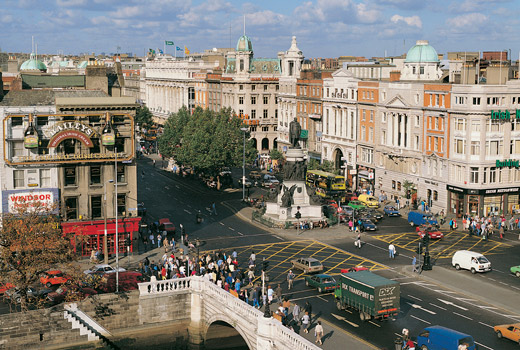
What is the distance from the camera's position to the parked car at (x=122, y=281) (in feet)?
205

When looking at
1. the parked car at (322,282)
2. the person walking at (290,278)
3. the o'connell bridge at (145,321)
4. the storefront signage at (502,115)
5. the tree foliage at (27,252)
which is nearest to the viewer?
the o'connell bridge at (145,321)

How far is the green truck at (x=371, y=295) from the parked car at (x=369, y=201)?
45.6m

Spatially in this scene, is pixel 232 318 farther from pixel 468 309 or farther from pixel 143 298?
pixel 468 309

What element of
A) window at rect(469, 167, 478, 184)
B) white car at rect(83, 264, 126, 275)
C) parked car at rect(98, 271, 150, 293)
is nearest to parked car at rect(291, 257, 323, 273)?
parked car at rect(98, 271, 150, 293)

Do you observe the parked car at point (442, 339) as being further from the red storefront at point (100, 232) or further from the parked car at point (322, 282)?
the red storefront at point (100, 232)

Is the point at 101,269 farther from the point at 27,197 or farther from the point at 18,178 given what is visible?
the point at 18,178

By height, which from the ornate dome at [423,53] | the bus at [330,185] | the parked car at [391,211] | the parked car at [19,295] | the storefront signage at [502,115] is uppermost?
the ornate dome at [423,53]

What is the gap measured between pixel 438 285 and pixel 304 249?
57.4 feet

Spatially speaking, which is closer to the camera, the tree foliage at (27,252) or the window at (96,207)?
the tree foliage at (27,252)

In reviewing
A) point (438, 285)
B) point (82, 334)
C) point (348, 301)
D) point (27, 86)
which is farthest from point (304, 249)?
point (27, 86)

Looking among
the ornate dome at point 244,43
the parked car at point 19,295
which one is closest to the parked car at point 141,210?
the parked car at point 19,295

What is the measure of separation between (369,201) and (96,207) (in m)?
40.5

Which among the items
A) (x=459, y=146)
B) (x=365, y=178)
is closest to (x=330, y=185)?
(x=365, y=178)

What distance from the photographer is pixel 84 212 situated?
7731 cm
